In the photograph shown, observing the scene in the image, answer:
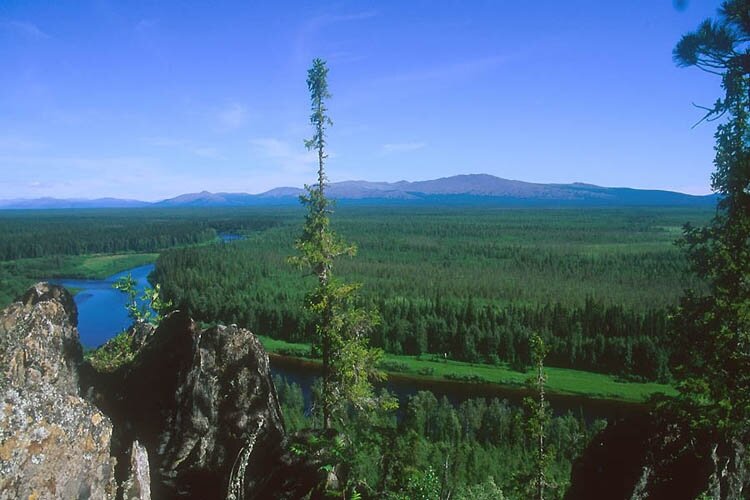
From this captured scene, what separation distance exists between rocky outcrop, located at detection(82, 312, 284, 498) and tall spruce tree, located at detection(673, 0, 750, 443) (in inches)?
400

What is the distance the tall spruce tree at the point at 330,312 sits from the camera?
18.5m

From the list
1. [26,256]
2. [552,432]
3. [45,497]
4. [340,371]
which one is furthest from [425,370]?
[26,256]

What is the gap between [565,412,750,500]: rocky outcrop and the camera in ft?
38.7

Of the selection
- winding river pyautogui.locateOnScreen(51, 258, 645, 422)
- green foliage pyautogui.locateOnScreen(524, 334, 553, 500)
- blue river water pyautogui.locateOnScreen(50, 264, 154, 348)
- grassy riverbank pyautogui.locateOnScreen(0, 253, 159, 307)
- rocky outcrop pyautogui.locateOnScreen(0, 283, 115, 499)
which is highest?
rocky outcrop pyautogui.locateOnScreen(0, 283, 115, 499)

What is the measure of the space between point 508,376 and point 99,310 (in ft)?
248

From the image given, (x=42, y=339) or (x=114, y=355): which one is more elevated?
(x=42, y=339)

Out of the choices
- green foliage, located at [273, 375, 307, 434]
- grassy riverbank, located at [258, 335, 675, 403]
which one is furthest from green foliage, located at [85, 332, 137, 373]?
grassy riverbank, located at [258, 335, 675, 403]

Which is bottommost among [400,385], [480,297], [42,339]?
[400,385]

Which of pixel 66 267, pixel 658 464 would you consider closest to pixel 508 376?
pixel 658 464

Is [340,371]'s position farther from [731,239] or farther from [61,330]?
[731,239]

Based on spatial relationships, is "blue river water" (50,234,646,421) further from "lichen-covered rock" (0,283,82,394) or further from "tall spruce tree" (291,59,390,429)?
"lichen-covered rock" (0,283,82,394)

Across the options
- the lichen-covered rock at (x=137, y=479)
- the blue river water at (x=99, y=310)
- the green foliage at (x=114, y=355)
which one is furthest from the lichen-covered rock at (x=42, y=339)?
the blue river water at (x=99, y=310)

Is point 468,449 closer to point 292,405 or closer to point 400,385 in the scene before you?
point 292,405

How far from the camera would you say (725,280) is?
1206 cm
